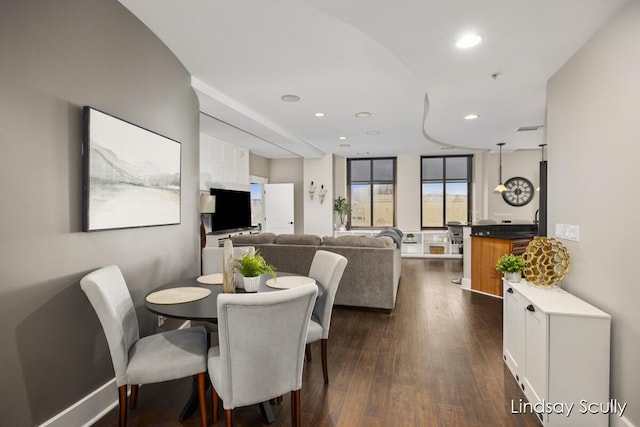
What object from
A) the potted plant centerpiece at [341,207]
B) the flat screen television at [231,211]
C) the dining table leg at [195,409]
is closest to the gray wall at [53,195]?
the dining table leg at [195,409]

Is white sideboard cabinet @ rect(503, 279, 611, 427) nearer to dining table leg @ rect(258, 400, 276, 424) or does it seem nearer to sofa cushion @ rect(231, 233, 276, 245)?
dining table leg @ rect(258, 400, 276, 424)

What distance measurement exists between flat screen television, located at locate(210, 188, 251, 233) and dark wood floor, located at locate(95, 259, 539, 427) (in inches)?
120

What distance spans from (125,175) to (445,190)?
25.7 ft

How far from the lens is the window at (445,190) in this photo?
A: 8562 millimetres

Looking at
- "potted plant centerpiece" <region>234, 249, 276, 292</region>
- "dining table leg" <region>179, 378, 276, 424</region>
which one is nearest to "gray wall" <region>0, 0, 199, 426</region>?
"dining table leg" <region>179, 378, 276, 424</region>

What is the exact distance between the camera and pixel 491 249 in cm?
487

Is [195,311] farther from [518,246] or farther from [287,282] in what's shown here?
[518,246]

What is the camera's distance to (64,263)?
1941 mm

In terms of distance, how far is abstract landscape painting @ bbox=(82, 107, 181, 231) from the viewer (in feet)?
6.77

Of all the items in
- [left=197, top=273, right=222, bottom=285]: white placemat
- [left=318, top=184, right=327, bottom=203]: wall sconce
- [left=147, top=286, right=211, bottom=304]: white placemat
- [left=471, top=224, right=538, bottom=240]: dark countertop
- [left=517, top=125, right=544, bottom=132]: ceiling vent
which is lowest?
[left=147, top=286, right=211, bottom=304]: white placemat

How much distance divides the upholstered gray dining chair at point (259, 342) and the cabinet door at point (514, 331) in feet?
5.43

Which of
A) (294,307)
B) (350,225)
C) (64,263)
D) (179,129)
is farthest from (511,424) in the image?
(350,225)

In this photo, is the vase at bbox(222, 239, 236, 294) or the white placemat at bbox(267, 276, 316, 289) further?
the white placemat at bbox(267, 276, 316, 289)

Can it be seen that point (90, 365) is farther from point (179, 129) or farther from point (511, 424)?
point (511, 424)
